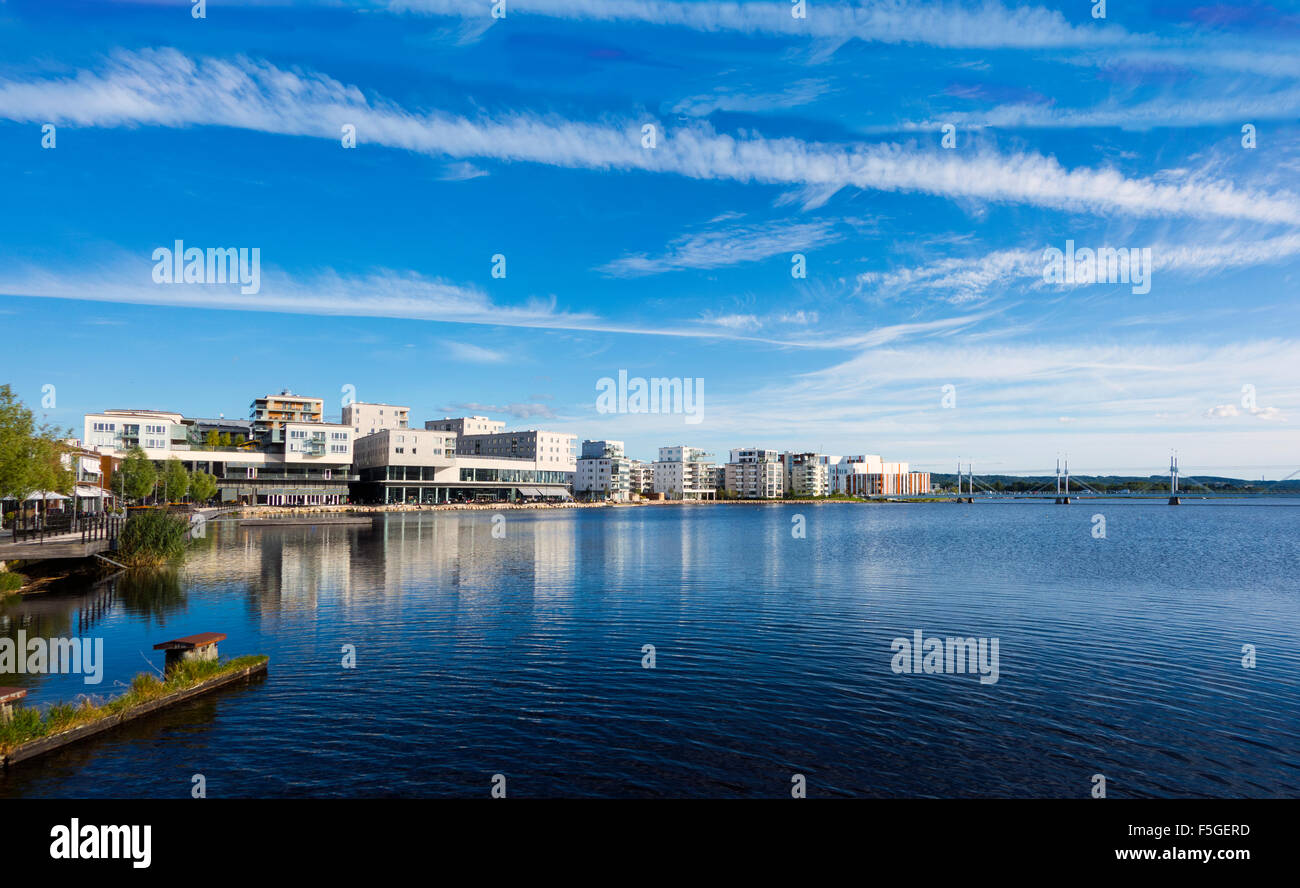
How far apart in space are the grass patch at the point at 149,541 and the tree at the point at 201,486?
8916cm

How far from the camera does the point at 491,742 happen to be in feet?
57.5

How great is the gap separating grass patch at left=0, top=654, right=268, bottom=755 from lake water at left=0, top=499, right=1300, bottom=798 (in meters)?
0.73

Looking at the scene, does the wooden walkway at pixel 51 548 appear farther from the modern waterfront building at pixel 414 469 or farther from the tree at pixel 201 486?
the modern waterfront building at pixel 414 469

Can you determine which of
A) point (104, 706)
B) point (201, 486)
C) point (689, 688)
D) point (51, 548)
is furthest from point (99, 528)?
point (201, 486)

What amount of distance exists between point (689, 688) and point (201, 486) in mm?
135933

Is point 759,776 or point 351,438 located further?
point 351,438

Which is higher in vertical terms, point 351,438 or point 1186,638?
point 351,438

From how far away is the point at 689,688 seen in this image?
22578 mm

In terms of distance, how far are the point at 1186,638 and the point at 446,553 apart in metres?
56.3
